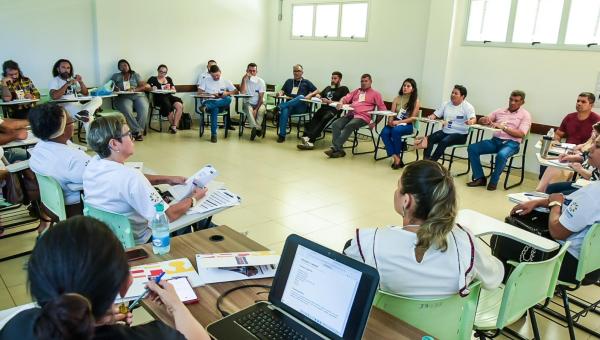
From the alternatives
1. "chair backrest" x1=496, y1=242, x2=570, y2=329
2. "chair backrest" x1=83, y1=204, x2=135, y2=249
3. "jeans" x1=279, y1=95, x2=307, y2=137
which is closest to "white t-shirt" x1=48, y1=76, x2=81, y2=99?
"jeans" x1=279, y1=95, x2=307, y2=137

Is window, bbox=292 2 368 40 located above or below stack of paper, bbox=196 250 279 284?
above

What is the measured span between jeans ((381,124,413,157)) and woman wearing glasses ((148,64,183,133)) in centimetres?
374

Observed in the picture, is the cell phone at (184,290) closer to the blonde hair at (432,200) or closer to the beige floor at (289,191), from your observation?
the blonde hair at (432,200)

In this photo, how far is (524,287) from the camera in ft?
5.77

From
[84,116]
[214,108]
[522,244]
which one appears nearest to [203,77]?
[214,108]

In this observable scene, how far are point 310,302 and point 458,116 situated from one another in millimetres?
5336

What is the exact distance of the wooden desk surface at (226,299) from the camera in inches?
49.8

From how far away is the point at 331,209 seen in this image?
4.39 m

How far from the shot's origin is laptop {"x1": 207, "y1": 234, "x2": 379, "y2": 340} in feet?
3.78

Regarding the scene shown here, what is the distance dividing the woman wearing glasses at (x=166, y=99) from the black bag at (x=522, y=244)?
6288mm

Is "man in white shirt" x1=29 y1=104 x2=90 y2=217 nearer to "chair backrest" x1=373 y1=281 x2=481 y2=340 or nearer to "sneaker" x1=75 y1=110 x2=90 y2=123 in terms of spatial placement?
"chair backrest" x1=373 y1=281 x2=481 y2=340

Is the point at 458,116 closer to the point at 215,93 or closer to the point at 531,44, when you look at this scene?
the point at 531,44

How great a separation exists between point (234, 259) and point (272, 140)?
611cm

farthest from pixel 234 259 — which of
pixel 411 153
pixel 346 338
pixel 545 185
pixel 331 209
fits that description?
pixel 411 153
